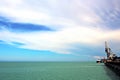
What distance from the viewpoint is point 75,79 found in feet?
166

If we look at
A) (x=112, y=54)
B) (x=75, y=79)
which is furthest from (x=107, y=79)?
(x=112, y=54)

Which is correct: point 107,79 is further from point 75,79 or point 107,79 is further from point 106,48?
point 106,48

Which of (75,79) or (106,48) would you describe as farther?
(106,48)

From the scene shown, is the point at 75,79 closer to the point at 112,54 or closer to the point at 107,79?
the point at 107,79

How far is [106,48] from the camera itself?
590 ft

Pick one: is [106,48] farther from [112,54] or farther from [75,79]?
[75,79]

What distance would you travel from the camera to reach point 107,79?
49281mm

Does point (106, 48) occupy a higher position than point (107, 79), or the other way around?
point (106, 48)

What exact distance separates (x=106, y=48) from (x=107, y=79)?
134 meters

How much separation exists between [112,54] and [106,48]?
9.08 metres

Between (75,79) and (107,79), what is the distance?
7865mm

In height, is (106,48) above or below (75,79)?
above

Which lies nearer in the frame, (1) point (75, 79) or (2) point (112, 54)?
(1) point (75, 79)
